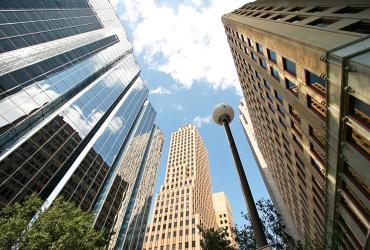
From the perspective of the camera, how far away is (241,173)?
811cm

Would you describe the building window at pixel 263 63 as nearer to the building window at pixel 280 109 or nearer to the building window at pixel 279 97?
the building window at pixel 279 97

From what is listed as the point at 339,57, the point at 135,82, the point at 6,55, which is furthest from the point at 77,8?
the point at 339,57

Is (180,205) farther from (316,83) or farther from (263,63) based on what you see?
(316,83)

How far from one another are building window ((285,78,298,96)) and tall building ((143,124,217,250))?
49236 mm

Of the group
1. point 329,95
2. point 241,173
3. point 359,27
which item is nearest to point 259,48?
point 359,27

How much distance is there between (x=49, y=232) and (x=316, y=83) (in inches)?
715

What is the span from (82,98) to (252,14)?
39.7 meters

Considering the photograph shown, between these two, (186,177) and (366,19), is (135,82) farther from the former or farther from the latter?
(366,19)

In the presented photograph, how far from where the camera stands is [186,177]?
102562 millimetres

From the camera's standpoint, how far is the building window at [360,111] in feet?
36.6

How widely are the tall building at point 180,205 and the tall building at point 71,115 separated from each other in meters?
5.33

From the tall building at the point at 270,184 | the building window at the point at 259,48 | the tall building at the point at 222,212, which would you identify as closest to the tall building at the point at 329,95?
the building window at the point at 259,48

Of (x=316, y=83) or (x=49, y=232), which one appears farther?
(x=49, y=232)

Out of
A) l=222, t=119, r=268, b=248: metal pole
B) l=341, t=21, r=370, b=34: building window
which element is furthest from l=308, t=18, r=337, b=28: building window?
l=222, t=119, r=268, b=248: metal pole
